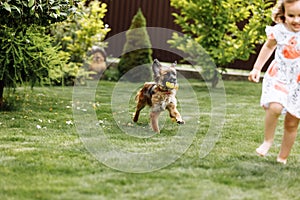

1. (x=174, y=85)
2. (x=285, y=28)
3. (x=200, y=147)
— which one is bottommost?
(x=200, y=147)

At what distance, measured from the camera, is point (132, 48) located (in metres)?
9.48

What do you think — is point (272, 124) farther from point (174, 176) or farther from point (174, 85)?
point (174, 85)

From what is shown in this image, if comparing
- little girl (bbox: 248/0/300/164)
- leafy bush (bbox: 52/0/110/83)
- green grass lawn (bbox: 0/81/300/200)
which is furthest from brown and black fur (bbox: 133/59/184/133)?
leafy bush (bbox: 52/0/110/83)

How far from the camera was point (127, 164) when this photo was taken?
3.71 meters

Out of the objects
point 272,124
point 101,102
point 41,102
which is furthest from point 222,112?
point 272,124

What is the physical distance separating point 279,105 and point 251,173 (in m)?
0.46

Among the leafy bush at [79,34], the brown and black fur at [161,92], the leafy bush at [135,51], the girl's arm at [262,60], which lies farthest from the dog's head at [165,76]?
the leafy bush at [135,51]

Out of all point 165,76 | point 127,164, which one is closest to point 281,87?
point 127,164

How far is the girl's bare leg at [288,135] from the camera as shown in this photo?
3.85 metres

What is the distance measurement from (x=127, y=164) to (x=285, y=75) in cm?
113

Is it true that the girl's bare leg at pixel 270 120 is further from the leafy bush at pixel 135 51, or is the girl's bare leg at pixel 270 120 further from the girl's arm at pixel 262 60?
the leafy bush at pixel 135 51

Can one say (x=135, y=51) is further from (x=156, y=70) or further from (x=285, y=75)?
(x=285, y=75)

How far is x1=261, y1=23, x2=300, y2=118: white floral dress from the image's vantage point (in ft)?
12.3

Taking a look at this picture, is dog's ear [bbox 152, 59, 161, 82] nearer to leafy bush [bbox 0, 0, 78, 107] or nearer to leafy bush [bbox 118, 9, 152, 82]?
leafy bush [bbox 0, 0, 78, 107]
